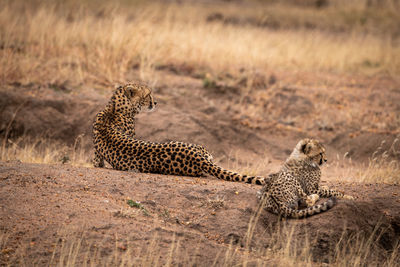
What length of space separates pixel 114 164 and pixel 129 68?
190 inches

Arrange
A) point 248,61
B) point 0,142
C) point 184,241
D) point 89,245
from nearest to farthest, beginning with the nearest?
point 89,245 → point 184,241 → point 0,142 → point 248,61

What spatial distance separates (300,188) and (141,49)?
6602 mm

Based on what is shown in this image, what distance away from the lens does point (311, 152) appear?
5.33 metres

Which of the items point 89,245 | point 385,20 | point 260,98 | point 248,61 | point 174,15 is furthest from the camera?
point 385,20

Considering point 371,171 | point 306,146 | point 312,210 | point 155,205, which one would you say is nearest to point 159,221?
point 155,205

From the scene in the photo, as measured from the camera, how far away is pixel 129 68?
10.6m

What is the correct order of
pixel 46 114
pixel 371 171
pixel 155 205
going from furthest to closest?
pixel 46 114 → pixel 371 171 → pixel 155 205

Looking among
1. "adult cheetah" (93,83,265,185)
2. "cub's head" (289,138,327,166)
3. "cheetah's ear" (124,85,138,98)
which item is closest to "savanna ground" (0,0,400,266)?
"adult cheetah" (93,83,265,185)

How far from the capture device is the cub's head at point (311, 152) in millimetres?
5312

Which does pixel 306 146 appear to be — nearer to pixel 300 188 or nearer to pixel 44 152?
pixel 300 188

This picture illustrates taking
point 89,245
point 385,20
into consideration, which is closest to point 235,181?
point 89,245

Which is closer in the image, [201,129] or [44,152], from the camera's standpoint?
[44,152]

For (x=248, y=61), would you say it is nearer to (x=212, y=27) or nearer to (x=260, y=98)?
(x=260, y=98)

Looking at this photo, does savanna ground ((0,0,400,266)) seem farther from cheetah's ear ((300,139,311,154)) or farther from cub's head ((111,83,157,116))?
cub's head ((111,83,157,116))
